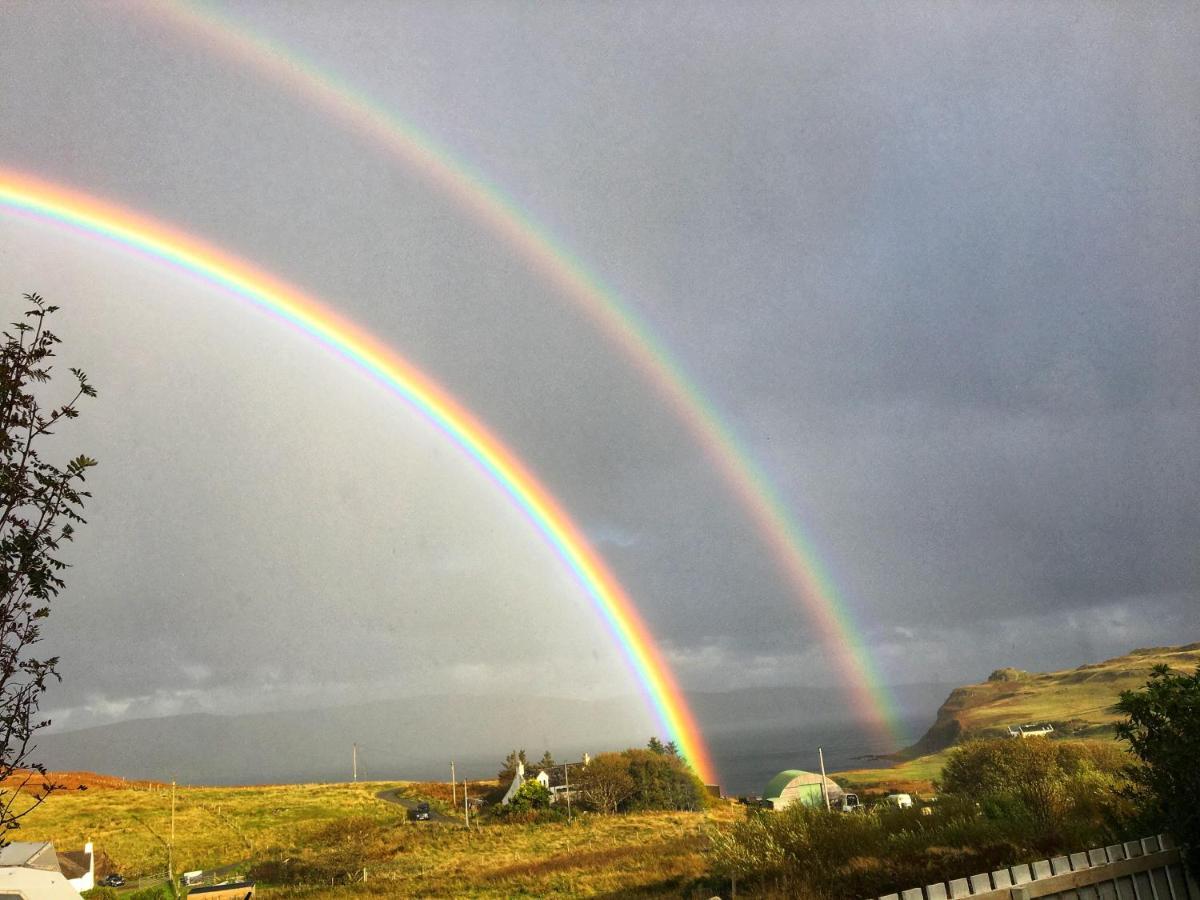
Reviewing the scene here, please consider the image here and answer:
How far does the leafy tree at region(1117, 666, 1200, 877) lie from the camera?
697 centimetres

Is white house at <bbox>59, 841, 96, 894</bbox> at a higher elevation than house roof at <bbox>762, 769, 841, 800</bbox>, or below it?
higher

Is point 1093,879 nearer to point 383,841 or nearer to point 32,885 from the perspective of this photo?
point 32,885

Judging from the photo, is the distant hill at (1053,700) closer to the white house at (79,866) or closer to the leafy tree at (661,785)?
the leafy tree at (661,785)

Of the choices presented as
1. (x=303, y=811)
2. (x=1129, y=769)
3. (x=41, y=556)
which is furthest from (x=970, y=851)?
(x=303, y=811)

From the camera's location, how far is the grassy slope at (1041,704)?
11150 centimetres

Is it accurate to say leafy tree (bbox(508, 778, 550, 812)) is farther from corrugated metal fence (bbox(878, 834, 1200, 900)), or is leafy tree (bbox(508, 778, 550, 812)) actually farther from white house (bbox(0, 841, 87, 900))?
corrugated metal fence (bbox(878, 834, 1200, 900))

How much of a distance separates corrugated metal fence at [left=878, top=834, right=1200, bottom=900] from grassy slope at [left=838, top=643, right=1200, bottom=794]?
3841 inches

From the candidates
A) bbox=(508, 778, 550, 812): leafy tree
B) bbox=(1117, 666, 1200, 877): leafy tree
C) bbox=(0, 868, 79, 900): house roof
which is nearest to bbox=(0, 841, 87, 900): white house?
bbox=(0, 868, 79, 900): house roof

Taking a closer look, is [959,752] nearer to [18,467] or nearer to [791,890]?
[791,890]

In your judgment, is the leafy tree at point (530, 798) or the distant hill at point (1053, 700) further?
the distant hill at point (1053, 700)

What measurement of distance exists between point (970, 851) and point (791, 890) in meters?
2.22

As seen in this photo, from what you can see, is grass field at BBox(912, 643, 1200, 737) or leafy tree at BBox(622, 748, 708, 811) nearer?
leafy tree at BBox(622, 748, 708, 811)

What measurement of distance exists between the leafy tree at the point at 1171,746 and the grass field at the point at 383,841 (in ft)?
26.2

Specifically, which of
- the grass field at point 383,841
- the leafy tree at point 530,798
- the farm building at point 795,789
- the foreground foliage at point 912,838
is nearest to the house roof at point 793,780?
the farm building at point 795,789
